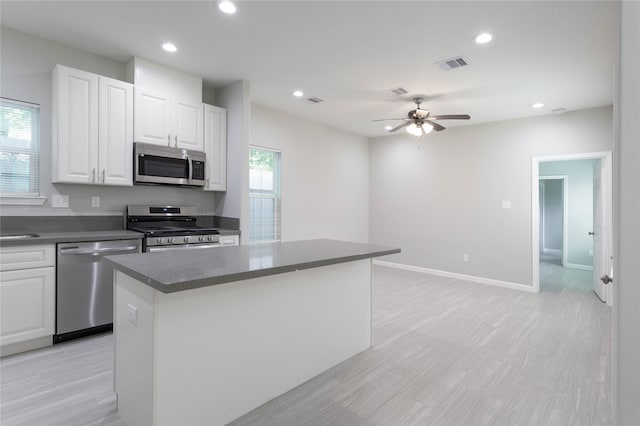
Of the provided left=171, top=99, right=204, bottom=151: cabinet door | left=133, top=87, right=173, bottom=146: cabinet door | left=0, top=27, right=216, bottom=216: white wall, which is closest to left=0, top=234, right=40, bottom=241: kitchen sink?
left=0, top=27, right=216, bottom=216: white wall

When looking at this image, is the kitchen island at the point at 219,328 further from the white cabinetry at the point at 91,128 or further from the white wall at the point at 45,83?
the white wall at the point at 45,83

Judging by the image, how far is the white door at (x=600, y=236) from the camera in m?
4.34

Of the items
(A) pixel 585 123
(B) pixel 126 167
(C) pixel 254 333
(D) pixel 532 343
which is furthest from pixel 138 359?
(A) pixel 585 123

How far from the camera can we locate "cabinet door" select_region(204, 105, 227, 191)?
3963 millimetres

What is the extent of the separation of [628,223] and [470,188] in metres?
5.69

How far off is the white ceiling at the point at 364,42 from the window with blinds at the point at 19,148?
73 centimetres

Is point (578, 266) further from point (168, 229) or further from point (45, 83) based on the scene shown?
point (45, 83)

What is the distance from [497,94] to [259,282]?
397 centimetres

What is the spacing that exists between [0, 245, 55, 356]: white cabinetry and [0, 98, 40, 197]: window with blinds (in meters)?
0.70

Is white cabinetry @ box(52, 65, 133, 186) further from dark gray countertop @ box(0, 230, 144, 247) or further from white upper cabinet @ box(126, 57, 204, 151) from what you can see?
dark gray countertop @ box(0, 230, 144, 247)

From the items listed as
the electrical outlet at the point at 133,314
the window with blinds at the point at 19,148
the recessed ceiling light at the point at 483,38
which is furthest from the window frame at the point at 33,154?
the recessed ceiling light at the point at 483,38

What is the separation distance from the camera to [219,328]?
1.79 meters

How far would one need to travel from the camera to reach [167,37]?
9.71 ft

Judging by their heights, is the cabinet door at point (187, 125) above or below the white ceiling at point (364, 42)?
below
